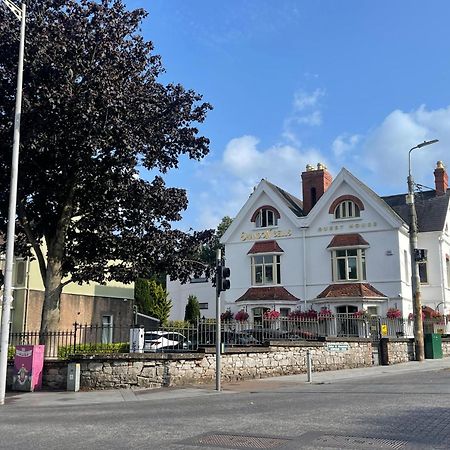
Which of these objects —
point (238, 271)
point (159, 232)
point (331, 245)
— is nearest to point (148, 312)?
point (238, 271)

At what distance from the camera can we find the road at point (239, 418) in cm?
842

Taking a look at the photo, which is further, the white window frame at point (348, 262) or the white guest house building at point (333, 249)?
the white window frame at point (348, 262)

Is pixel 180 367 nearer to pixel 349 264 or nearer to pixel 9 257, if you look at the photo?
pixel 9 257

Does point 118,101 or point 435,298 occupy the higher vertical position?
point 118,101

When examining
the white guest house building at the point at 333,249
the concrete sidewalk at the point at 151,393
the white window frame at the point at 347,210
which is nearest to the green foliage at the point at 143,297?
the white guest house building at the point at 333,249

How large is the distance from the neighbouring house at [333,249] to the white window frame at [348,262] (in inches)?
2.5

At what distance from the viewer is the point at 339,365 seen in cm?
2372

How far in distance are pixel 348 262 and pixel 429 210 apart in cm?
789

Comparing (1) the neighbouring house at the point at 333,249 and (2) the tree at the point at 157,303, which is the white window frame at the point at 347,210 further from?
(2) the tree at the point at 157,303

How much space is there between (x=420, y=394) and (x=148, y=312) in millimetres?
31557

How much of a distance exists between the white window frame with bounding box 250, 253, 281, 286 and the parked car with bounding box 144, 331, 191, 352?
834 inches

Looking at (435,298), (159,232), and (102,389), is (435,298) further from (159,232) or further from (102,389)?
(102,389)

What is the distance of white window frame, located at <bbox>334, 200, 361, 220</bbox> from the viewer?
3803cm

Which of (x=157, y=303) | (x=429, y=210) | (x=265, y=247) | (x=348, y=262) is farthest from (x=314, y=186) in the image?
(x=157, y=303)
